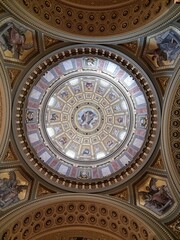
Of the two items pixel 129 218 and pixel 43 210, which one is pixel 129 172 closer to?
pixel 129 218

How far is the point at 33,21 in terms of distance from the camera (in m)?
13.9

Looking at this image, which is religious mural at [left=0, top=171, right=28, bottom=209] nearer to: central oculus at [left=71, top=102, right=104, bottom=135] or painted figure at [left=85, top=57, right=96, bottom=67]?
painted figure at [left=85, top=57, right=96, bottom=67]

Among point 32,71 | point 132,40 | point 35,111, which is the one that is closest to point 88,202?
point 35,111

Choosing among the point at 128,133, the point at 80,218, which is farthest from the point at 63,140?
the point at 80,218

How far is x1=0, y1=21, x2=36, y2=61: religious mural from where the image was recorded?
46.1 feet

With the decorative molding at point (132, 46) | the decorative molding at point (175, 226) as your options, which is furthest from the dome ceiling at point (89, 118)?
the decorative molding at point (175, 226)

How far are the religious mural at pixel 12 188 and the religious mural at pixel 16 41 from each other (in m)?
5.52

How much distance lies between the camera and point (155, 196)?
16.5 meters

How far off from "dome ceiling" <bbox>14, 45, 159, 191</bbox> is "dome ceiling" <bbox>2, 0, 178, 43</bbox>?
3.22ft

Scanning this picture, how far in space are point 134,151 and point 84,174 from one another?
303 centimetres

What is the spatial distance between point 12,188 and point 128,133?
7520 millimetres

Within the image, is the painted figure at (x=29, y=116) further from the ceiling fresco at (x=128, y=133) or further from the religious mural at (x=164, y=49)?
the religious mural at (x=164, y=49)

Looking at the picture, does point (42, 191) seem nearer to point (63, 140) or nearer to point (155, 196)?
point (155, 196)

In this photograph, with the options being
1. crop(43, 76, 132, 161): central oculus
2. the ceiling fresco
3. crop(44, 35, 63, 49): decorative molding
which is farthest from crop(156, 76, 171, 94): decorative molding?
crop(44, 35, 63, 49): decorative molding
